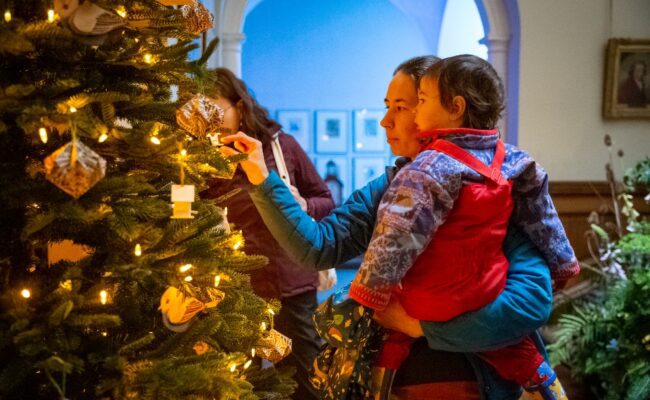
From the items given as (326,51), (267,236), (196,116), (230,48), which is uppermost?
(326,51)

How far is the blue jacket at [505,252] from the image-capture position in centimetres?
166

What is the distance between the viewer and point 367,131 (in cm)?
1076

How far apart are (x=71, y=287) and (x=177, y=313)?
234 millimetres

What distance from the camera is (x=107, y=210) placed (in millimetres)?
1479

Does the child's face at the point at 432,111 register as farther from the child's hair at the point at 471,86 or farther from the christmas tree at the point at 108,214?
the christmas tree at the point at 108,214

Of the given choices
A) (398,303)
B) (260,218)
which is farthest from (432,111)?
(260,218)

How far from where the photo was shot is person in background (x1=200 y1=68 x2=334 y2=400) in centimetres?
322

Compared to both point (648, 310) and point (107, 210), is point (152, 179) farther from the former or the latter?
point (648, 310)

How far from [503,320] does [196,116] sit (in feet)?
2.66

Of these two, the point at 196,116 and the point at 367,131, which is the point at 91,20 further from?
the point at 367,131

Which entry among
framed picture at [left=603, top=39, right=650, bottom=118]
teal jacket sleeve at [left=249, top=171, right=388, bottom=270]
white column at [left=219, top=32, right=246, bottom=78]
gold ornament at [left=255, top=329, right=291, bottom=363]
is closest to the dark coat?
gold ornament at [left=255, top=329, right=291, bottom=363]

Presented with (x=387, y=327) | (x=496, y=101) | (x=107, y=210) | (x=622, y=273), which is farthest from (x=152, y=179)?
(x=622, y=273)

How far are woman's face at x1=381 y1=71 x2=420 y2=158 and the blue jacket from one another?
0.07 m

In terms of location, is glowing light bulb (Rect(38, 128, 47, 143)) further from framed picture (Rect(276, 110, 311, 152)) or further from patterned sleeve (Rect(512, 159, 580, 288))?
framed picture (Rect(276, 110, 311, 152))
